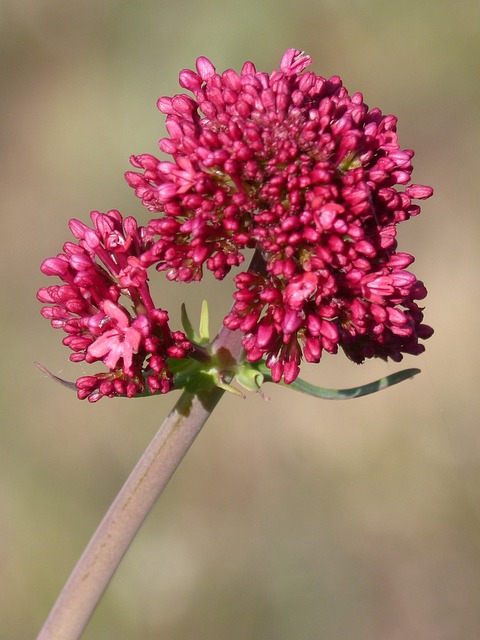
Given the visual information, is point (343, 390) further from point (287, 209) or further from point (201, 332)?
point (287, 209)

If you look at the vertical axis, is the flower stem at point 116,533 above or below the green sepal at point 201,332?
below

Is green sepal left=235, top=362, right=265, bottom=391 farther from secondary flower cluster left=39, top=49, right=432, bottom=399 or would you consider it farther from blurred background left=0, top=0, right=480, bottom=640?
blurred background left=0, top=0, right=480, bottom=640

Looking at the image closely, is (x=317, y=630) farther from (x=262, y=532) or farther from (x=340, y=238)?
(x=340, y=238)

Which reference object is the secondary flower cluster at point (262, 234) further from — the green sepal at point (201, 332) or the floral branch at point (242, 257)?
the green sepal at point (201, 332)

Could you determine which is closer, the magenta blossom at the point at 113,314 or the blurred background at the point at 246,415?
the magenta blossom at the point at 113,314

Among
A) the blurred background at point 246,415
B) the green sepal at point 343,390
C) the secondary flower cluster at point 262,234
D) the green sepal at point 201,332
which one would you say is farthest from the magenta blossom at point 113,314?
the blurred background at point 246,415

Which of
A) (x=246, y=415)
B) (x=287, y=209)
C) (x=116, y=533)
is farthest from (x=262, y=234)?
(x=246, y=415)
